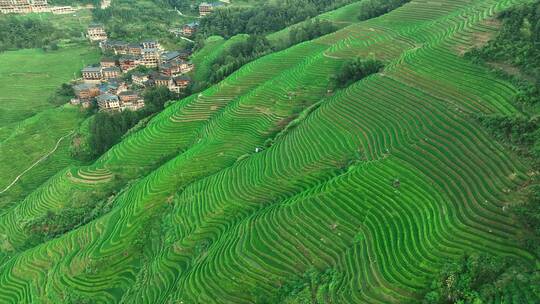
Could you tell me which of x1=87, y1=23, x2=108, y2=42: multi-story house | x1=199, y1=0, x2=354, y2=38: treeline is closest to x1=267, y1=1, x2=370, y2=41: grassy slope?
x1=199, y1=0, x2=354, y2=38: treeline

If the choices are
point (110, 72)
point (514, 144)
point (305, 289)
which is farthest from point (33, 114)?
point (514, 144)

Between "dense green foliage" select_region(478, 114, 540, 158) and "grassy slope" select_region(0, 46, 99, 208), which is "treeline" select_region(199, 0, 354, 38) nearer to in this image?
"grassy slope" select_region(0, 46, 99, 208)

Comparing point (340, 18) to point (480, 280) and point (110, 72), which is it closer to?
point (110, 72)

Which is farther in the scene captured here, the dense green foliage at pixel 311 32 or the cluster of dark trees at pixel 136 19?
the cluster of dark trees at pixel 136 19

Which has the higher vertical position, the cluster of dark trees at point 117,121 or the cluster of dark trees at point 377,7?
the cluster of dark trees at point 377,7

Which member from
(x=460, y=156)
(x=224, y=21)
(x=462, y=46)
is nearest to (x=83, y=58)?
(x=224, y=21)

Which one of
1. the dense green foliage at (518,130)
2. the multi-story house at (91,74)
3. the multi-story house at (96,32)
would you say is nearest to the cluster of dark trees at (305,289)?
the dense green foliage at (518,130)

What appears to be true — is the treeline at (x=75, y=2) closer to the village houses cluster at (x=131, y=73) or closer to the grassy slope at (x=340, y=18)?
the village houses cluster at (x=131, y=73)
